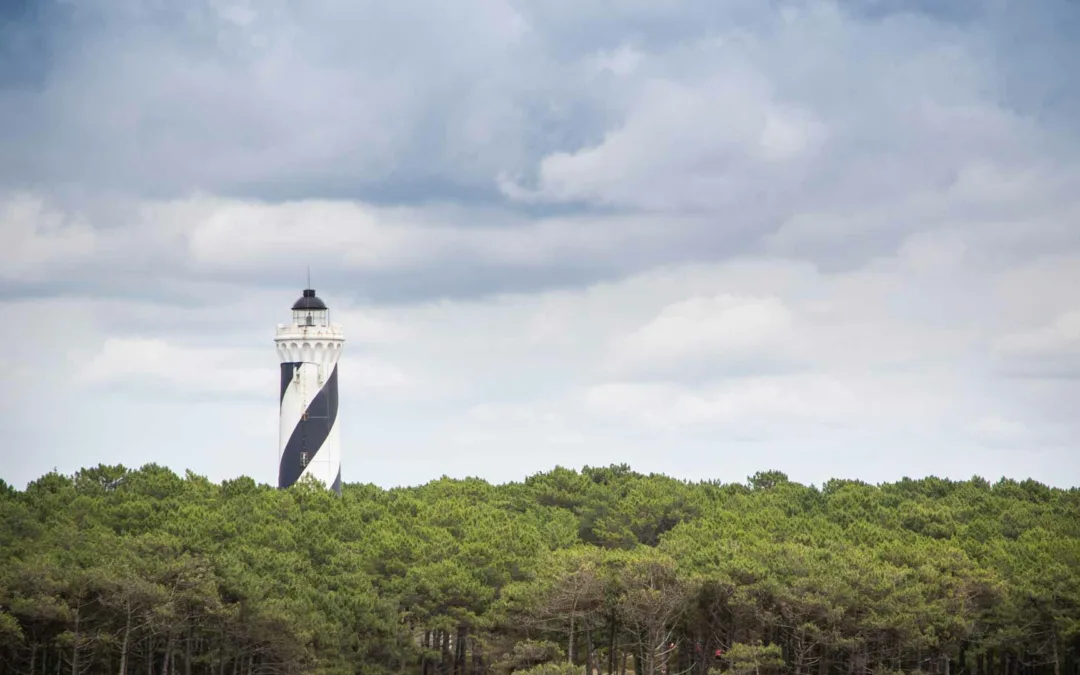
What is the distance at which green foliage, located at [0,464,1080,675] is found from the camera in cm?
6519

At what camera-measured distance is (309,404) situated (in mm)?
88188

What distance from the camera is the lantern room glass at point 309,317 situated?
298 ft

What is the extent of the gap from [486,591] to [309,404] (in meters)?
20.5

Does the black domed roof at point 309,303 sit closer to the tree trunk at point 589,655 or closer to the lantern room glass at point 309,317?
the lantern room glass at point 309,317

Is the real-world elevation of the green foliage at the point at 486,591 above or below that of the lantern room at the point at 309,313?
below

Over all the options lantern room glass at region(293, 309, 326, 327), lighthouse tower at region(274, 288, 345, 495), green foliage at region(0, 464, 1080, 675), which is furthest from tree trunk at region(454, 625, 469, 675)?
lantern room glass at region(293, 309, 326, 327)

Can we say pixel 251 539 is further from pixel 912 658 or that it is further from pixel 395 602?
pixel 912 658

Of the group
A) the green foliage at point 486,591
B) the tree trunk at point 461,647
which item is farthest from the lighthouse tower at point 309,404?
the tree trunk at point 461,647

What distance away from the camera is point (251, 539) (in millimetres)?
75812

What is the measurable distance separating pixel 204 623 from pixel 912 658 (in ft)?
111

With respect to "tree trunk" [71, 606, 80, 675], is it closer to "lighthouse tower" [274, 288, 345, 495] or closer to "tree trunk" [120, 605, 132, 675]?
"tree trunk" [120, 605, 132, 675]

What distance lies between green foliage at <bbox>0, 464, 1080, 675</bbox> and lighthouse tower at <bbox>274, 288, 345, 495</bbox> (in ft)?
11.0

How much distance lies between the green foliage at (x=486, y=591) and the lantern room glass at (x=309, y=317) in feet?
36.2

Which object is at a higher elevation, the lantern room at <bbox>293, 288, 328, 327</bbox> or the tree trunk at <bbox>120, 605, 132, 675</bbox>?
the lantern room at <bbox>293, 288, 328, 327</bbox>
